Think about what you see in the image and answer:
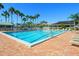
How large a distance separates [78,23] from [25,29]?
5.09 metres

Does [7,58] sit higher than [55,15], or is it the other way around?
[55,15]

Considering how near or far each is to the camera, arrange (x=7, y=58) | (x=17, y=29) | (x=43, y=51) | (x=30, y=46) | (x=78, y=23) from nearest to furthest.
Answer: (x=7, y=58), (x=43, y=51), (x=30, y=46), (x=78, y=23), (x=17, y=29)

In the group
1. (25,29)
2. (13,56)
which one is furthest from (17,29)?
(13,56)

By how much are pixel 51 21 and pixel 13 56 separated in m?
5.71

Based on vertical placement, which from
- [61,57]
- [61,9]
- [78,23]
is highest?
[61,9]

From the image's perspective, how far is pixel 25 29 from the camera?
1599 centimetres

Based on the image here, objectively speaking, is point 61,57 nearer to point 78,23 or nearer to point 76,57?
point 76,57

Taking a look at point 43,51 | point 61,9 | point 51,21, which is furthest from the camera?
point 51,21

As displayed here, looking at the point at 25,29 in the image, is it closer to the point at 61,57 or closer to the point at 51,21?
the point at 51,21

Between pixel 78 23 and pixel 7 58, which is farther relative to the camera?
pixel 78 23

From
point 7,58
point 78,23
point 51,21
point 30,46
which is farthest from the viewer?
point 78,23

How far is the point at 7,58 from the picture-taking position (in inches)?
242

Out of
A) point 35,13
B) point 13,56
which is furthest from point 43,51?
point 35,13

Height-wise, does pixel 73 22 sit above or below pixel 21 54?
above
